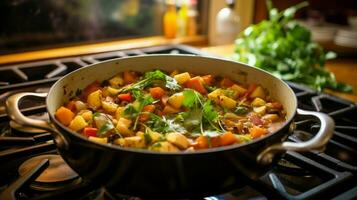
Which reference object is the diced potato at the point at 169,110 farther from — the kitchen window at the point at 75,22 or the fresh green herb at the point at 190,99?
the kitchen window at the point at 75,22

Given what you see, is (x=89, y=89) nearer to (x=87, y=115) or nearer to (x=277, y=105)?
(x=87, y=115)

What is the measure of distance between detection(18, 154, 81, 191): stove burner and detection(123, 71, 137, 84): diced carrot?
10.4 inches

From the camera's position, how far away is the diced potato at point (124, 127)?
0.76m

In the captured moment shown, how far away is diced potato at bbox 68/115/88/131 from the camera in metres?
0.78

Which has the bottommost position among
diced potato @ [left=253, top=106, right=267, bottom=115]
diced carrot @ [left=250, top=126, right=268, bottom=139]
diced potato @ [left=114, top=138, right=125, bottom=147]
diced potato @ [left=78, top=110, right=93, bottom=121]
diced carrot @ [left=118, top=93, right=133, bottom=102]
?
diced carrot @ [left=250, top=126, right=268, bottom=139]

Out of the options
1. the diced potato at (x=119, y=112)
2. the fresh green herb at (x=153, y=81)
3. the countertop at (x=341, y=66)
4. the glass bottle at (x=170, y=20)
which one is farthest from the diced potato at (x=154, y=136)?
the glass bottle at (x=170, y=20)

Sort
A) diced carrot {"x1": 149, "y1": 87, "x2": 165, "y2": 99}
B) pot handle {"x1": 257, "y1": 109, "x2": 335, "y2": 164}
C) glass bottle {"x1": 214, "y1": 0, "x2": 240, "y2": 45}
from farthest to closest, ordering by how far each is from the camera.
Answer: glass bottle {"x1": 214, "y1": 0, "x2": 240, "y2": 45}
diced carrot {"x1": 149, "y1": 87, "x2": 165, "y2": 99}
pot handle {"x1": 257, "y1": 109, "x2": 335, "y2": 164}

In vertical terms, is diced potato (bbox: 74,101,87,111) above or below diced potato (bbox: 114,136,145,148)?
above

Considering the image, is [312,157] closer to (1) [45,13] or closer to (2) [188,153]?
(2) [188,153]

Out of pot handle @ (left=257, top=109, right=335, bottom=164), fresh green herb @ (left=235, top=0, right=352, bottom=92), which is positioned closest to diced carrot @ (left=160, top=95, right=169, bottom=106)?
pot handle @ (left=257, top=109, right=335, bottom=164)

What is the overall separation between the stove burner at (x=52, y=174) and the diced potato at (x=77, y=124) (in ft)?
0.35

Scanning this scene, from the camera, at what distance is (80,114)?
0.85 metres

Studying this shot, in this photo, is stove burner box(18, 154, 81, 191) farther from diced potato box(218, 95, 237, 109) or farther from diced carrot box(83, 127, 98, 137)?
diced potato box(218, 95, 237, 109)

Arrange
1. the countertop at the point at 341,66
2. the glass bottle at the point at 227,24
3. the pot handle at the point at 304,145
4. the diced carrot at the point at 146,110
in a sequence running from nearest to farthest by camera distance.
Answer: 1. the pot handle at the point at 304,145
2. the diced carrot at the point at 146,110
3. the countertop at the point at 341,66
4. the glass bottle at the point at 227,24
